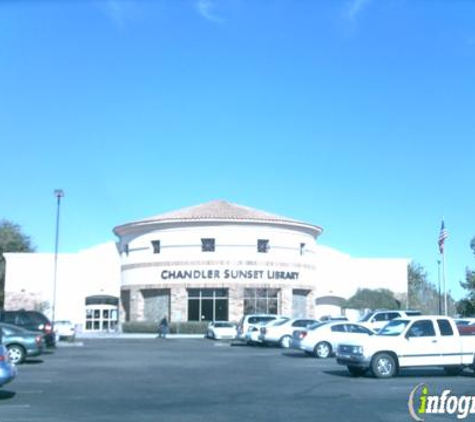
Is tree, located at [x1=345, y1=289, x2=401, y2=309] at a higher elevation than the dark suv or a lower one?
higher

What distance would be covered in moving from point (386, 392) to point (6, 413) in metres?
8.10

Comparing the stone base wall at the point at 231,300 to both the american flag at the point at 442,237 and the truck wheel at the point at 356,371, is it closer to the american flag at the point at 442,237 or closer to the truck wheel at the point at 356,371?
the american flag at the point at 442,237

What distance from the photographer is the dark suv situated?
30844 mm

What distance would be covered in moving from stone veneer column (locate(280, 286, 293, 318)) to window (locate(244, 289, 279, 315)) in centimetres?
38

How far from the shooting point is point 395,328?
20.7 metres

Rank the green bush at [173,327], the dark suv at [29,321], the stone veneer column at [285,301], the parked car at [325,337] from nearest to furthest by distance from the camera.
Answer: the parked car at [325,337] → the dark suv at [29,321] → the green bush at [173,327] → the stone veneer column at [285,301]

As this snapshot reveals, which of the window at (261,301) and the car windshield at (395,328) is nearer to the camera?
the car windshield at (395,328)

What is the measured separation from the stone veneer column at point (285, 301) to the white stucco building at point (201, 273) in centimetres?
8

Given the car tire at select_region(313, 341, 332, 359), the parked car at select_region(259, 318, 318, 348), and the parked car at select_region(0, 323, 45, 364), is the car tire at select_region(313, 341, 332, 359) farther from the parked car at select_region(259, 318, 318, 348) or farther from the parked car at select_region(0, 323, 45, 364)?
the parked car at select_region(0, 323, 45, 364)

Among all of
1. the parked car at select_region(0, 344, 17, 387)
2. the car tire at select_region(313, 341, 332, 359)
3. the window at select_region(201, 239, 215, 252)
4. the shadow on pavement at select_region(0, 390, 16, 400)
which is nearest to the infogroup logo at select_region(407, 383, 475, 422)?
the parked car at select_region(0, 344, 17, 387)

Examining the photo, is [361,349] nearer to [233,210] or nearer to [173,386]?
[173,386]

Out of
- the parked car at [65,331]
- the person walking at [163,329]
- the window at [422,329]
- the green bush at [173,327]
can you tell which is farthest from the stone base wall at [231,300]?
the window at [422,329]

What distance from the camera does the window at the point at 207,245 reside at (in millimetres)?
55781

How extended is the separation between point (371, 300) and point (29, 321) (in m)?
35.2
